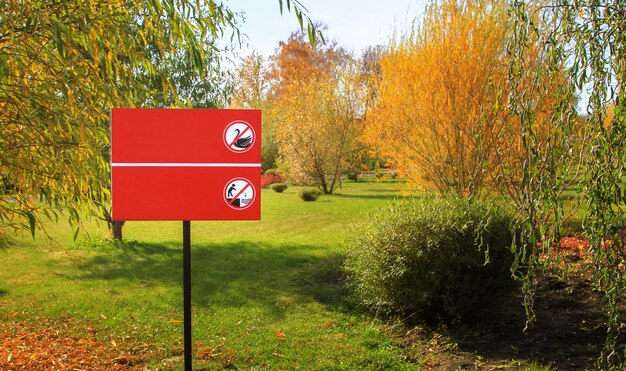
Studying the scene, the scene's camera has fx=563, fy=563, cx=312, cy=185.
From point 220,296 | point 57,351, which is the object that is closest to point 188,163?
point 57,351

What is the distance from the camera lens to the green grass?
5.02 metres

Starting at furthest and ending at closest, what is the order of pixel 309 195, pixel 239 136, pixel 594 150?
pixel 309 195 → pixel 239 136 → pixel 594 150

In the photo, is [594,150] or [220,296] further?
[220,296]

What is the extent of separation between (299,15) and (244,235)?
9794 mm

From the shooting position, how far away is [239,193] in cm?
350

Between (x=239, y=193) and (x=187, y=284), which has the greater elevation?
(x=239, y=193)

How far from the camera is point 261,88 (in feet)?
130

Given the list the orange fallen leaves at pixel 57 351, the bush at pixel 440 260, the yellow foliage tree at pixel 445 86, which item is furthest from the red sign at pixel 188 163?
the yellow foliage tree at pixel 445 86

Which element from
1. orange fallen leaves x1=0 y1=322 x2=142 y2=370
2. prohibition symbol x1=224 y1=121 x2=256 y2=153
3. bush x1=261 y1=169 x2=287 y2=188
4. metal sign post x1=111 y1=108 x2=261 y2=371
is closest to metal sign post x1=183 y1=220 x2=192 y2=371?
metal sign post x1=111 y1=108 x2=261 y2=371

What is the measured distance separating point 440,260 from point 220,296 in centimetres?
317

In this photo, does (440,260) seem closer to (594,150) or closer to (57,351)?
(594,150)

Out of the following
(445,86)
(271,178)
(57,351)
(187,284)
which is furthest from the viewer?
(271,178)

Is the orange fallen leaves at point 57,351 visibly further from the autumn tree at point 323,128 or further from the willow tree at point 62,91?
the autumn tree at point 323,128

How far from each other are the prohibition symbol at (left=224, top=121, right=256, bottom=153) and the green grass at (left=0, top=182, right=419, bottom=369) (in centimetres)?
187
